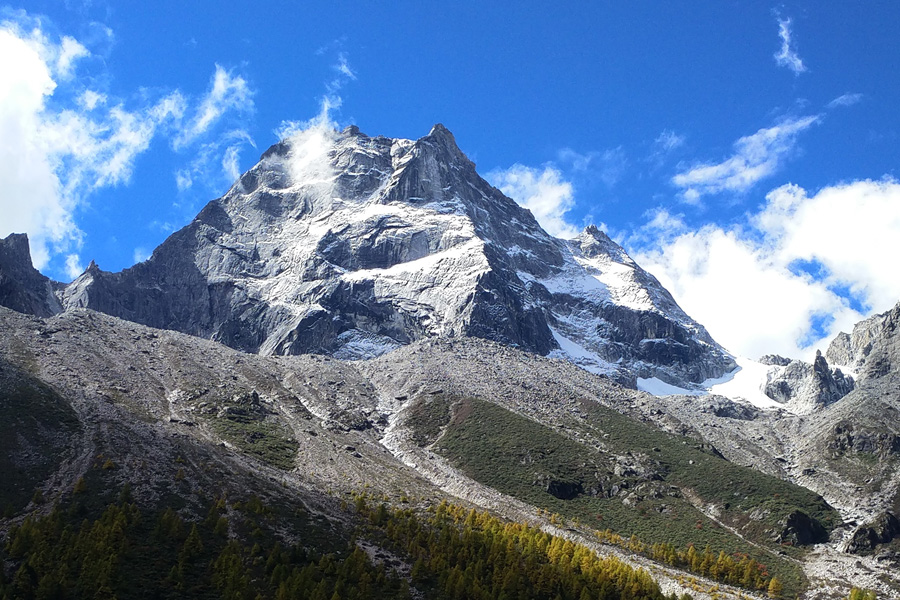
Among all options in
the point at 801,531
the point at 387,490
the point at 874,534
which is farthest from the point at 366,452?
the point at 874,534

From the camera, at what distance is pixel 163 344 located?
198 m

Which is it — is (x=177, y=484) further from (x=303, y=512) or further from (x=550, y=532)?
(x=550, y=532)

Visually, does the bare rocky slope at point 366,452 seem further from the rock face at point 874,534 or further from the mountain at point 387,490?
the rock face at point 874,534

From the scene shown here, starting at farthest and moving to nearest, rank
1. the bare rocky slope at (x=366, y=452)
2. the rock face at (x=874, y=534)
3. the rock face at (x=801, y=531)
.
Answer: the rock face at (x=801, y=531), the rock face at (x=874, y=534), the bare rocky slope at (x=366, y=452)

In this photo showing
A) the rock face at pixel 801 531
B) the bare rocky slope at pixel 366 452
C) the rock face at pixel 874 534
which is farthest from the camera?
the rock face at pixel 801 531

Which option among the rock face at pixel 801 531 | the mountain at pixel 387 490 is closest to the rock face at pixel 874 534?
the mountain at pixel 387 490

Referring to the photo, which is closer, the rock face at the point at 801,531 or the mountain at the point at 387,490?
the mountain at the point at 387,490

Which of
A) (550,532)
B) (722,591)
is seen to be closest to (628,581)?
(722,591)

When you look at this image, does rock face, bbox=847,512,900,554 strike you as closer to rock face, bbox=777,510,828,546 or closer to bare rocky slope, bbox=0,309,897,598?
bare rocky slope, bbox=0,309,897,598

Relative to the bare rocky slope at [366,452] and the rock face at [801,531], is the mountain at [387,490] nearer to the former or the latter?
the rock face at [801,531]

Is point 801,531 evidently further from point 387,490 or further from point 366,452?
point 366,452

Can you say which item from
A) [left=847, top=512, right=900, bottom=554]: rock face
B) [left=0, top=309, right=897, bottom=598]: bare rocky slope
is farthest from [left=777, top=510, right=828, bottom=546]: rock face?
[left=847, top=512, right=900, bottom=554]: rock face

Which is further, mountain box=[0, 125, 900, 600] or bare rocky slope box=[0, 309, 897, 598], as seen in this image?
bare rocky slope box=[0, 309, 897, 598]

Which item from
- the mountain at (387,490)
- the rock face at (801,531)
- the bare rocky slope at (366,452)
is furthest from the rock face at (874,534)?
the rock face at (801,531)
